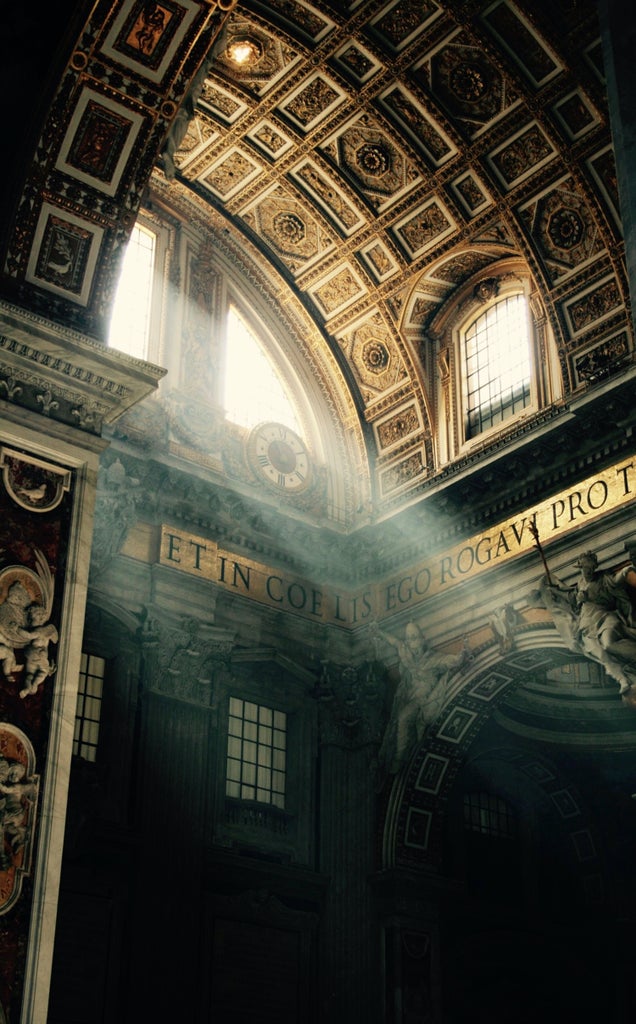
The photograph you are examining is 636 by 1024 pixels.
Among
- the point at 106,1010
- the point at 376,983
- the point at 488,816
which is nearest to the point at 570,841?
the point at 488,816

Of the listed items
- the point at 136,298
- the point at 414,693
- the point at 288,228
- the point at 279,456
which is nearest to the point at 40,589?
the point at 414,693

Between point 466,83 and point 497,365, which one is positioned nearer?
point 466,83

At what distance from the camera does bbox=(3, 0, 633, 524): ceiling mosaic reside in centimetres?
1661

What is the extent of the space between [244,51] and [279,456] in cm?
584

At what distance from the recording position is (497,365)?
19.1 m

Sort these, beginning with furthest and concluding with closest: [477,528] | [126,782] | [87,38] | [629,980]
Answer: [629,980]
[477,528]
[126,782]
[87,38]

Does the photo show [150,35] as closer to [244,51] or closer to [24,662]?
[244,51]

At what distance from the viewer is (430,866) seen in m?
17.9

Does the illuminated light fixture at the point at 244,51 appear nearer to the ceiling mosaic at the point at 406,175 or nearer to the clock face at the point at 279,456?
the ceiling mosaic at the point at 406,175

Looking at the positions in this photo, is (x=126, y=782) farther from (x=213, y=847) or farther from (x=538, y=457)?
(x=538, y=457)

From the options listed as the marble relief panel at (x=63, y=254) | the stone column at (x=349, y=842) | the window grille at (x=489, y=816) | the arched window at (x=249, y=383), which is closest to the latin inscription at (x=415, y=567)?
the stone column at (x=349, y=842)

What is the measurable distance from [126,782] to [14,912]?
6.94 meters

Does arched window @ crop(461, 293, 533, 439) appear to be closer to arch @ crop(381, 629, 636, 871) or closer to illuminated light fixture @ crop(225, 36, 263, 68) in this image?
arch @ crop(381, 629, 636, 871)

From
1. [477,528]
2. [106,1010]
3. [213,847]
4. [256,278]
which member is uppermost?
[256,278]
